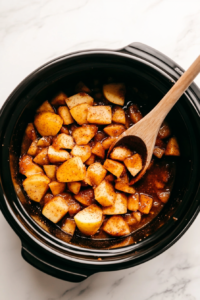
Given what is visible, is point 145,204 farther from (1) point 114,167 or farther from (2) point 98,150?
(2) point 98,150

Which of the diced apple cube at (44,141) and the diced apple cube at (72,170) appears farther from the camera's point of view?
the diced apple cube at (44,141)

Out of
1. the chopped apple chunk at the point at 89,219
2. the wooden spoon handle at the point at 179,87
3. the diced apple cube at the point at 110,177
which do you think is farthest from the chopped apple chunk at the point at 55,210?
the wooden spoon handle at the point at 179,87

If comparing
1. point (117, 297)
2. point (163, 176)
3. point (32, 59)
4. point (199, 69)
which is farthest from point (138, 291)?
point (32, 59)

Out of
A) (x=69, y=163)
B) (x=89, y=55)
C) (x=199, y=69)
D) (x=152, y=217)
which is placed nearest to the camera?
(x=199, y=69)

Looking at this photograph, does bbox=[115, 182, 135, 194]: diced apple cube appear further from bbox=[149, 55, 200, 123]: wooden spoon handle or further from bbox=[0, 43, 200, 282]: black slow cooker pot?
bbox=[149, 55, 200, 123]: wooden spoon handle

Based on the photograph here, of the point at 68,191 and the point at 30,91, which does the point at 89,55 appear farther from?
the point at 68,191

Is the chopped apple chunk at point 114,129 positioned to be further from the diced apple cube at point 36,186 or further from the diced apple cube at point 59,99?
the diced apple cube at point 36,186
